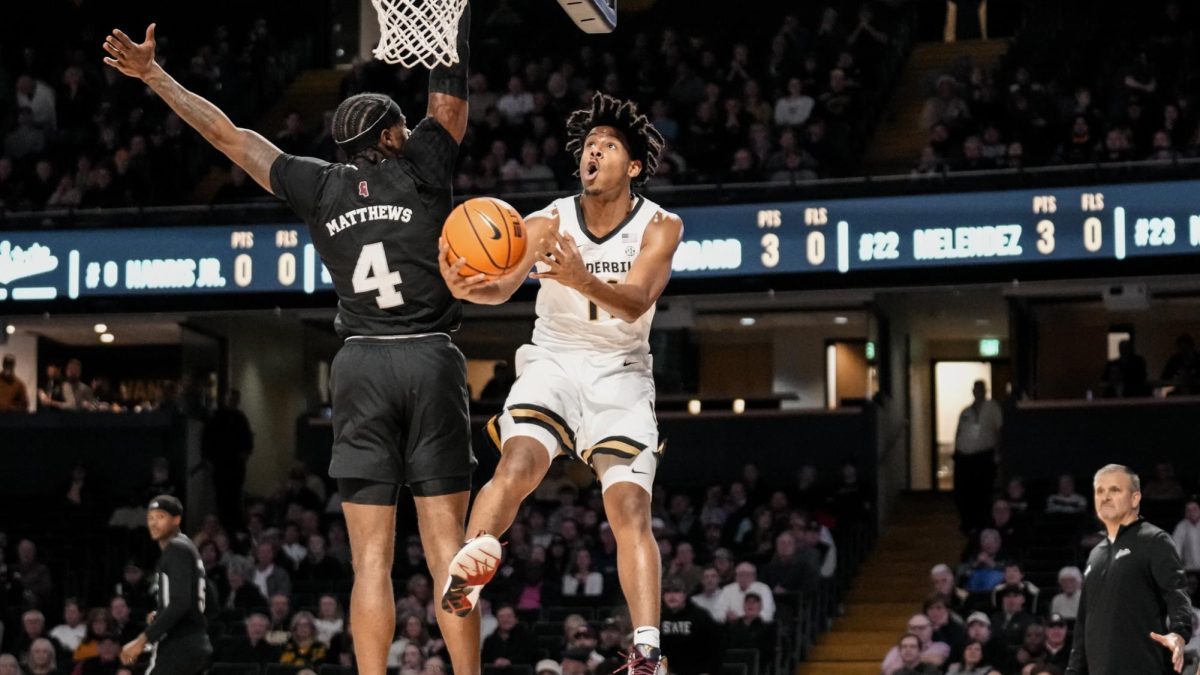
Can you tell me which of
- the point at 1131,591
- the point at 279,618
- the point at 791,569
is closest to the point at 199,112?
the point at 1131,591

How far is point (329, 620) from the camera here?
52.3 ft

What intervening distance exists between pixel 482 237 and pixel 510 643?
8.89 meters

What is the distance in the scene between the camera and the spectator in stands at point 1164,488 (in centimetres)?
1758

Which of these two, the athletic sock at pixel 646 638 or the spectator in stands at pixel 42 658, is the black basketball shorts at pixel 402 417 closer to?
the athletic sock at pixel 646 638

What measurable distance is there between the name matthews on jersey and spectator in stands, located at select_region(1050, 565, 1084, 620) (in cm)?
919

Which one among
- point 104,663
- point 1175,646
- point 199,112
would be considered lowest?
point 104,663

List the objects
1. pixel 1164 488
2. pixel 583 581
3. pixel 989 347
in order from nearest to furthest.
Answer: pixel 583 581
pixel 1164 488
pixel 989 347

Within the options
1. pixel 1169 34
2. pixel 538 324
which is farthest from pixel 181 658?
pixel 1169 34

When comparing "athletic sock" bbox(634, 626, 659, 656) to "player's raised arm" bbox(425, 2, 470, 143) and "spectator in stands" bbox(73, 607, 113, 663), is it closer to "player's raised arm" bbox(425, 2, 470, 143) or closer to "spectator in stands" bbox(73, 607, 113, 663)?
"player's raised arm" bbox(425, 2, 470, 143)

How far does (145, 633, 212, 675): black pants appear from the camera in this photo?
10680 millimetres

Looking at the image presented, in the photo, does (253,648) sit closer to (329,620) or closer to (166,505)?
(329,620)

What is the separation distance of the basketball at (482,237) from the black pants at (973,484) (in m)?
13.6

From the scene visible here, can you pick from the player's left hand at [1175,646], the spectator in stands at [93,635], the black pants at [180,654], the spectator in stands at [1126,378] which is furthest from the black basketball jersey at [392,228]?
the spectator in stands at [1126,378]

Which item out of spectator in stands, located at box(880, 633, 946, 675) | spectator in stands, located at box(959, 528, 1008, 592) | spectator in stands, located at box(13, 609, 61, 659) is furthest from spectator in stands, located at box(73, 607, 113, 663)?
spectator in stands, located at box(959, 528, 1008, 592)
